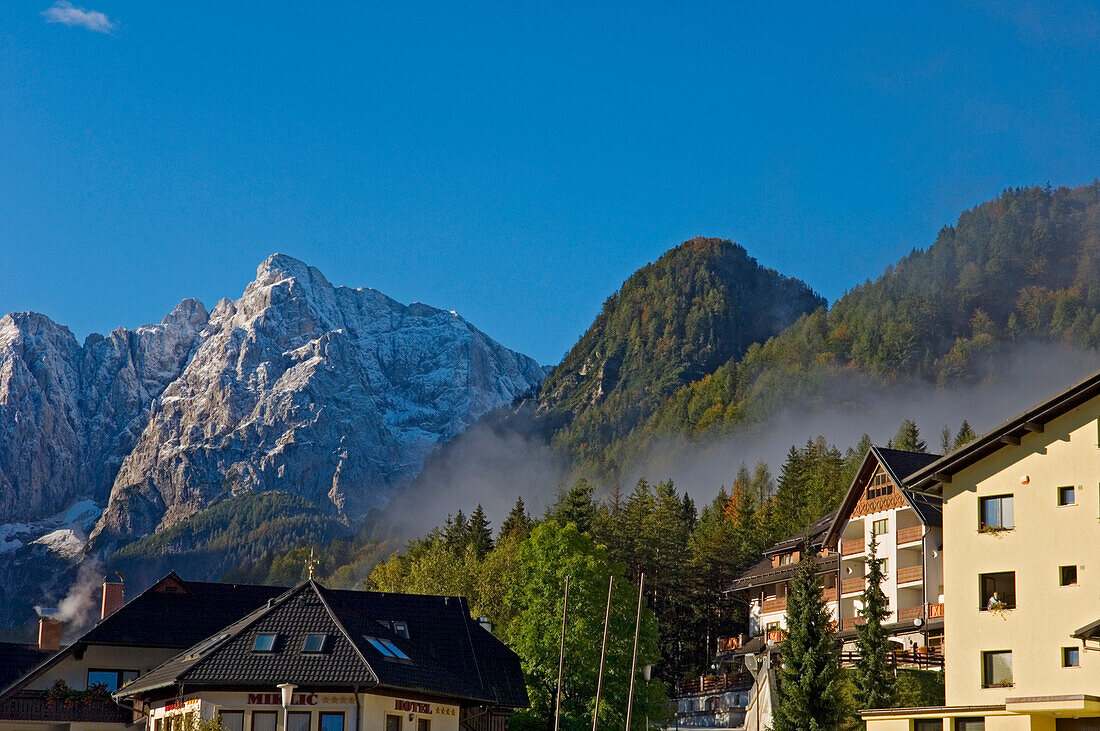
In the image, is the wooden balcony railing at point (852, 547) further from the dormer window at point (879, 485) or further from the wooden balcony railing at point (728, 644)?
the wooden balcony railing at point (728, 644)

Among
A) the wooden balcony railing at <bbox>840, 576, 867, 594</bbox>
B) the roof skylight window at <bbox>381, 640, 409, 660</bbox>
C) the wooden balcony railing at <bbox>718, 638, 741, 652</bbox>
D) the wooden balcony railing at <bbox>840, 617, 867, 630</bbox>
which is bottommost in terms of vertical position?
the wooden balcony railing at <bbox>718, 638, 741, 652</bbox>

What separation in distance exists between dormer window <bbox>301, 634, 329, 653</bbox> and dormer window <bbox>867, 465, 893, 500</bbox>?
43.9m

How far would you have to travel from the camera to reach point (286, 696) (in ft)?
143

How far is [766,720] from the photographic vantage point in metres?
64.1

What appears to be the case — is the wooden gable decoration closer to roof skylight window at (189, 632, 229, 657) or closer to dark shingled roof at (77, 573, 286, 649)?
dark shingled roof at (77, 573, 286, 649)

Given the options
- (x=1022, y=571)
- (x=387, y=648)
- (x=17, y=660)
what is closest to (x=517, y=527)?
(x=17, y=660)

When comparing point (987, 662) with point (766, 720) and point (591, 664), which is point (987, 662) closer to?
point (766, 720)

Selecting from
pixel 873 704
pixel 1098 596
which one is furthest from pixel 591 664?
pixel 1098 596

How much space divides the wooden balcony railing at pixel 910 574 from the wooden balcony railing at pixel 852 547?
12.7ft

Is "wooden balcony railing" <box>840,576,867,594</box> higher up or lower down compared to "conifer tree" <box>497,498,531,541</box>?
lower down

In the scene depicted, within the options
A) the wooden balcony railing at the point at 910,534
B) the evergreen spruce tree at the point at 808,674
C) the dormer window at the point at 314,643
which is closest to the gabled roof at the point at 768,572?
the wooden balcony railing at the point at 910,534

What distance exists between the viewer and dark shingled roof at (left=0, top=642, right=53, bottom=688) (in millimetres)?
66250

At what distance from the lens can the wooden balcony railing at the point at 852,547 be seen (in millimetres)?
85188

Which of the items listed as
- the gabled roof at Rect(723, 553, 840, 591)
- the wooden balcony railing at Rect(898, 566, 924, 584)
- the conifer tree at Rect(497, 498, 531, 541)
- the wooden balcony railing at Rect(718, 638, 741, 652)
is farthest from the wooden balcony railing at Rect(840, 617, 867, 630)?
the conifer tree at Rect(497, 498, 531, 541)
